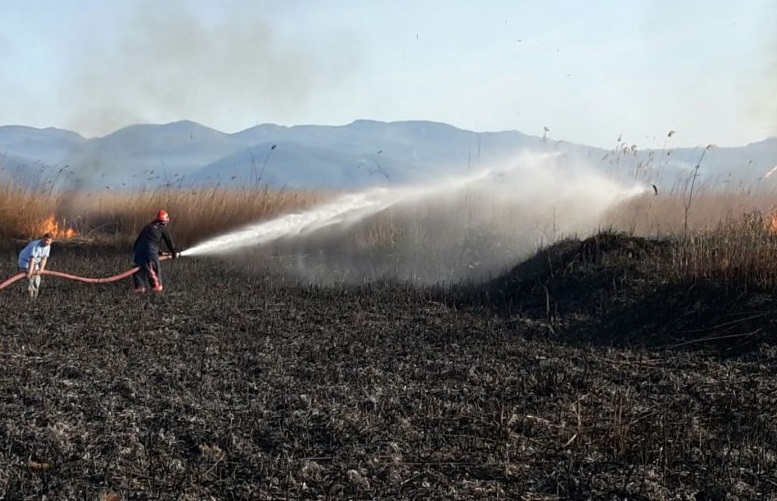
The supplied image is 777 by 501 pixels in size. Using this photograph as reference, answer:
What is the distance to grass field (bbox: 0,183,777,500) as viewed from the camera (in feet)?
14.3

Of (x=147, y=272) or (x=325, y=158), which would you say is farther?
(x=325, y=158)

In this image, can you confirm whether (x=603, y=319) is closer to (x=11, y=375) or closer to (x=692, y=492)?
(x=692, y=492)

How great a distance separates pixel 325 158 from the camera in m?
55.5

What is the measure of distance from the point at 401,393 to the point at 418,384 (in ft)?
1.16

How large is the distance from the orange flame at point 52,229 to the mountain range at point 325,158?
1191 mm

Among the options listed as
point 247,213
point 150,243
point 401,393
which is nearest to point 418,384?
point 401,393

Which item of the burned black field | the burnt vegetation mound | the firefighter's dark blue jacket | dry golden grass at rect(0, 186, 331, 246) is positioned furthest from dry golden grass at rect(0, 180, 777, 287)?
the firefighter's dark blue jacket

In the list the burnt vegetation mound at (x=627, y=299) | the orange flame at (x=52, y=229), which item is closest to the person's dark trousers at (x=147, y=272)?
the burnt vegetation mound at (x=627, y=299)

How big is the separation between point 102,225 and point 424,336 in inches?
512

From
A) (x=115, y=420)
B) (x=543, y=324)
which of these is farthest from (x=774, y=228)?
(x=115, y=420)

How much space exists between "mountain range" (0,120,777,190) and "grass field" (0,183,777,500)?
395 cm

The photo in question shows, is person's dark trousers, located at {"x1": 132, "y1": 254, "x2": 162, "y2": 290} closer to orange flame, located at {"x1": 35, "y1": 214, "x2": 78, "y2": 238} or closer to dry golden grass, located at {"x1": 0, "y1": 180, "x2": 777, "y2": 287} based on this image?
dry golden grass, located at {"x1": 0, "y1": 180, "x2": 777, "y2": 287}

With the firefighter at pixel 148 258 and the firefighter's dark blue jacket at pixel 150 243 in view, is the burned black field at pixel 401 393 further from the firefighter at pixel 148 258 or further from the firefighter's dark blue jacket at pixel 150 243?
the firefighter's dark blue jacket at pixel 150 243

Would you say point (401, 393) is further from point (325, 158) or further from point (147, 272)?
point (325, 158)
